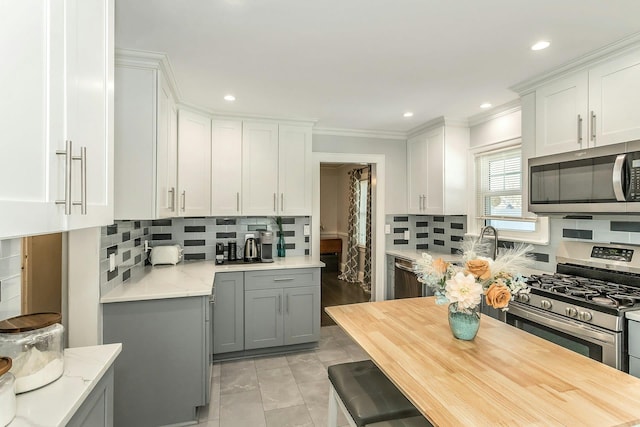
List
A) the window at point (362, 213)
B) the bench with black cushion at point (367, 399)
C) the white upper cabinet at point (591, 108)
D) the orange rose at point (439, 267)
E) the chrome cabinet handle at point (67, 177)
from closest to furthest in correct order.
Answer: the chrome cabinet handle at point (67, 177) → the bench with black cushion at point (367, 399) → the orange rose at point (439, 267) → the white upper cabinet at point (591, 108) → the window at point (362, 213)

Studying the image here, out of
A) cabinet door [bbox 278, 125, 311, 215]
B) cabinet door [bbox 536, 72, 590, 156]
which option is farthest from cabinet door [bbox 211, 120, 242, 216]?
cabinet door [bbox 536, 72, 590, 156]

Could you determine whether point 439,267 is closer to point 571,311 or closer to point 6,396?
point 571,311

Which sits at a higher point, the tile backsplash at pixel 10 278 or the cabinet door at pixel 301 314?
the tile backsplash at pixel 10 278

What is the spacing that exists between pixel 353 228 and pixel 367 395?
4755 millimetres

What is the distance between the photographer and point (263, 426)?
2.21 metres

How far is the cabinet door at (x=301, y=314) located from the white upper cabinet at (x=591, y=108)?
235 cm

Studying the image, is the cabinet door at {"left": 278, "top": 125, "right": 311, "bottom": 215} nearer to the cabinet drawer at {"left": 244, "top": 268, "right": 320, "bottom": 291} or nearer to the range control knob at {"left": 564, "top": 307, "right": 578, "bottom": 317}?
the cabinet drawer at {"left": 244, "top": 268, "right": 320, "bottom": 291}

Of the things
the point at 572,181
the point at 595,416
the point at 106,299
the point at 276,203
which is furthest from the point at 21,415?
the point at 572,181

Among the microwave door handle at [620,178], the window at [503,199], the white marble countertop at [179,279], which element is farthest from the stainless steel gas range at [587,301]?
the white marble countertop at [179,279]

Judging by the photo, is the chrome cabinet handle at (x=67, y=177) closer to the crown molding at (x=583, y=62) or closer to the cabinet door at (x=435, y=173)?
the crown molding at (x=583, y=62)

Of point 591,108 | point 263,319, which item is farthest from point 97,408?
point 591,108

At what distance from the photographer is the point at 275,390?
2.65 metres

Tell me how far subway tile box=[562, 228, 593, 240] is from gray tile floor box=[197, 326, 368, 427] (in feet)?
6.84

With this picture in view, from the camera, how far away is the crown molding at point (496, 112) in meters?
3.05
